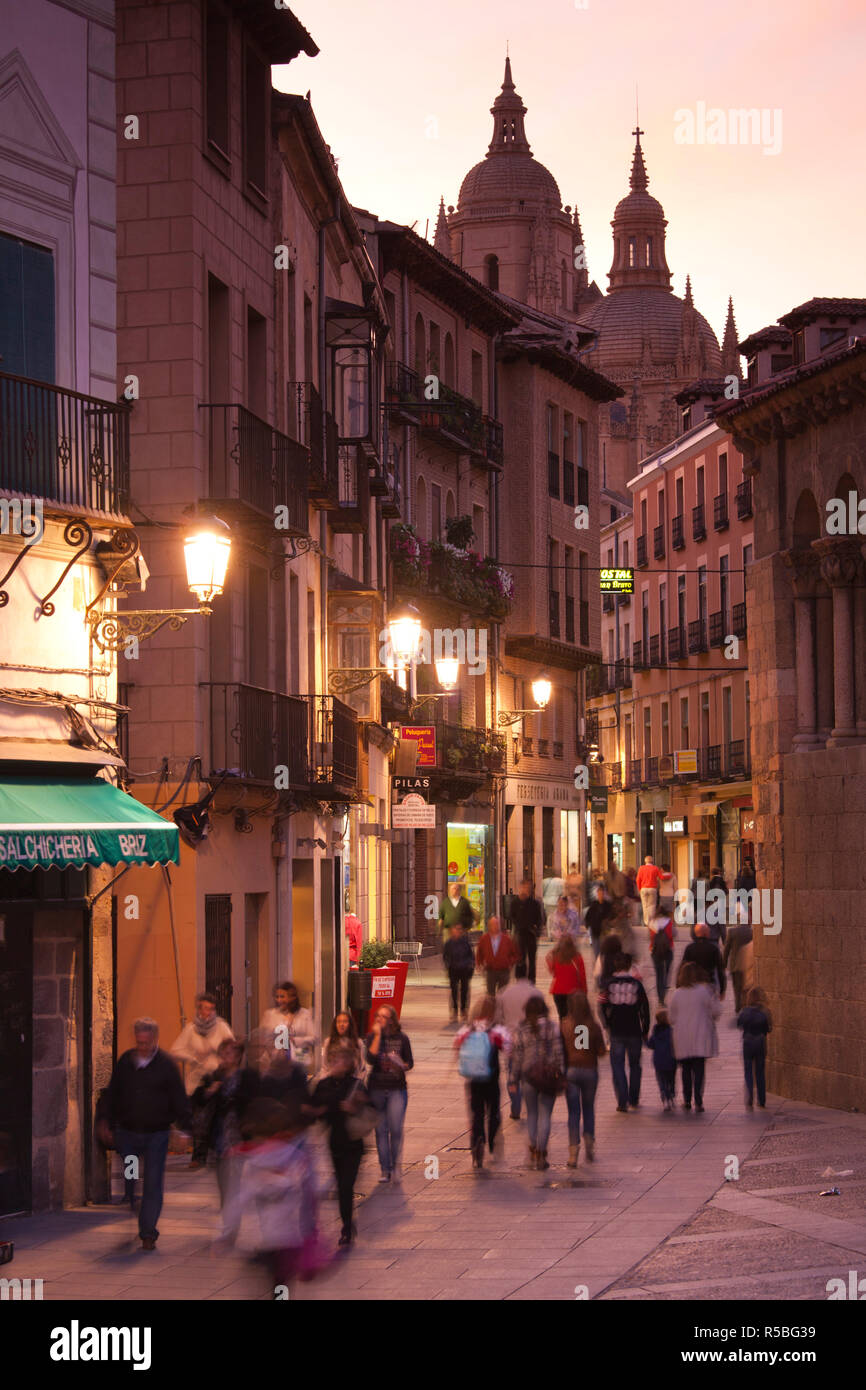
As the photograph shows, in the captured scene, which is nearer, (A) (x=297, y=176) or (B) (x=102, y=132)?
(B) (x=102, y=132)

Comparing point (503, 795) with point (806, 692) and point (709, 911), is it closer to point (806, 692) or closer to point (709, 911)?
point (709, 911)

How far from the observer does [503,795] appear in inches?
2067

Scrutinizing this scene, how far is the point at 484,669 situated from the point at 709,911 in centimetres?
1581

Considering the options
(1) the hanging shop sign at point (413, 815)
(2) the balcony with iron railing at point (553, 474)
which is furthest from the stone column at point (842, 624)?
(2) the balcony with iron railing at point (553, 474)

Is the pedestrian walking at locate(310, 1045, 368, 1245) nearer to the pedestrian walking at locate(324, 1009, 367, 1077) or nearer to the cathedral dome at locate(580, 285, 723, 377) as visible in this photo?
the pedestrian walking at locate(324, 1009, 367, 1077)

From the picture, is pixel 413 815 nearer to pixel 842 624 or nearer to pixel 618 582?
pixel 842 624

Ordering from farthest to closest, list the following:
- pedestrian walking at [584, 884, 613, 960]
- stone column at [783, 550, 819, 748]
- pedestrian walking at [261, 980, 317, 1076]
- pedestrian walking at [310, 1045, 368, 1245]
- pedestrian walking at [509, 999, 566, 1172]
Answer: pedestrian walking at [584, 884, 613, 960], stone column at [783, 550, 819, 748], pedestrian walking at [509, 999, 566, 1172], pedestrian walking at [261, 980, 317, 1076], pedestrian walking at [310, 1045, 368, 1245]

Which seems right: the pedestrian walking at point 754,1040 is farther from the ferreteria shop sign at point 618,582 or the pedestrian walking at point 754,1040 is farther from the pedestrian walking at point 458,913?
the ferreteria shop sign at point 618,582

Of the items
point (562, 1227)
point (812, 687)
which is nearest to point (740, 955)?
point (812, 687)

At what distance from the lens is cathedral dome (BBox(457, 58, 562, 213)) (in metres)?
128

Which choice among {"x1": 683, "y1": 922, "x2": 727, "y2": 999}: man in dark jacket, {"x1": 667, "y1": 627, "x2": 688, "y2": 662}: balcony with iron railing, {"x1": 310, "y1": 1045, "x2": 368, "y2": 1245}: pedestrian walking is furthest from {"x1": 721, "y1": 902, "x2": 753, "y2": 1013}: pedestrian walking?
{"x1": 667, "y1": 627, "x2": 688, "y2": 662}: balcony with iron railing

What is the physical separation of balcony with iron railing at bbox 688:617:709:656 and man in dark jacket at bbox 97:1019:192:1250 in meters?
51.4

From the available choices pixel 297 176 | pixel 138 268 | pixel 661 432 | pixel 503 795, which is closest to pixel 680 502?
pixel 503 795

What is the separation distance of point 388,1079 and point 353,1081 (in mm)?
2533
